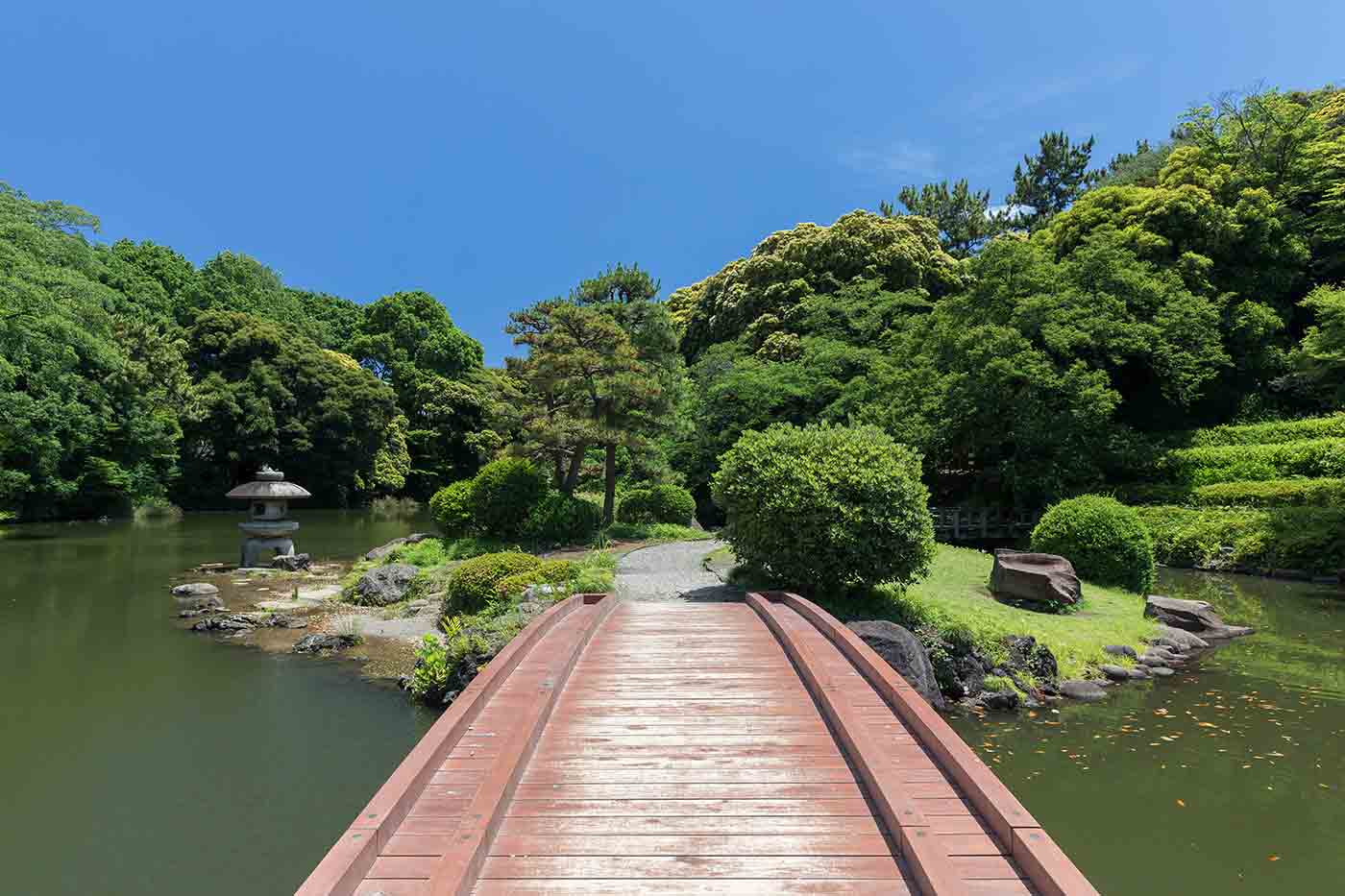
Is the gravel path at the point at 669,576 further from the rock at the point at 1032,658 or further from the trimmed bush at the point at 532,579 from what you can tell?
the rock at the point at 1032,658

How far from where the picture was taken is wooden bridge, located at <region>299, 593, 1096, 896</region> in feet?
9.71

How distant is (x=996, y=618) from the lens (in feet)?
32.4

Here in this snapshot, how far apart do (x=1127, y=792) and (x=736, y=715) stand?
3.64m

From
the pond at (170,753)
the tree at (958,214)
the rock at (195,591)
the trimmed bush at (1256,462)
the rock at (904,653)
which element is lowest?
the pond at (170,753)

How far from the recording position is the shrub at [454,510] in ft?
57.6

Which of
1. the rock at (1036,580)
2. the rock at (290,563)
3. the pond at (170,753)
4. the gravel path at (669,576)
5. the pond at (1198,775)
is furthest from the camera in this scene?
the rock at (290,563)

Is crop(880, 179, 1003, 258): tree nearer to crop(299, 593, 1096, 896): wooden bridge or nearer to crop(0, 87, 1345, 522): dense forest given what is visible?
crop(0, 87, 1345, 522): dense forest

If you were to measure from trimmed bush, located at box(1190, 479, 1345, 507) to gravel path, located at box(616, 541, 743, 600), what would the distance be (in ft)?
51.4

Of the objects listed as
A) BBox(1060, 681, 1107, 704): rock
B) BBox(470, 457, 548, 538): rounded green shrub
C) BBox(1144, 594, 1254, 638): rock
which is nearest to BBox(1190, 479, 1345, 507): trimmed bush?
BBox(1144, 594, 1254, 638): rock

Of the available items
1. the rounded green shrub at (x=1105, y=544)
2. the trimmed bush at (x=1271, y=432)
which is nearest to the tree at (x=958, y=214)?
the trimmed bush at (x=1271, y=432)

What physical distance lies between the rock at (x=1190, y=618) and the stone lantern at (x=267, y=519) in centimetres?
1927

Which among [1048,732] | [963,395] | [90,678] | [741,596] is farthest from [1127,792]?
[963,395]

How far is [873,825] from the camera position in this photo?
3.45m

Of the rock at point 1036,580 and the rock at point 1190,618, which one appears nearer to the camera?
the rock at point 1036,580
